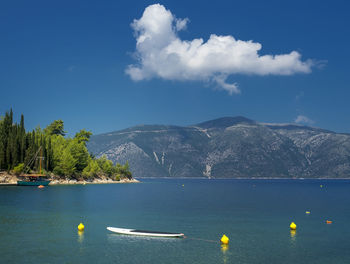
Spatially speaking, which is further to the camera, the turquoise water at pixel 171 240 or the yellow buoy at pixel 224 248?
the yellow buoy at pixel 224 248

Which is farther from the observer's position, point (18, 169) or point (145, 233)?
point (18, 169)

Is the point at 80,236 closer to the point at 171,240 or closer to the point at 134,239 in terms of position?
the point at 134,239

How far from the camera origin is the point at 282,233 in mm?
57344

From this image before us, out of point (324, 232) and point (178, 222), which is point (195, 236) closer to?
point (178, 222)

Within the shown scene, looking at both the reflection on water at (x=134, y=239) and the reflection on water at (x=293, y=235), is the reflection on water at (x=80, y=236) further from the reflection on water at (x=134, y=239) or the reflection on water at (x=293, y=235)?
the reflection on water at (x=293, y=235)

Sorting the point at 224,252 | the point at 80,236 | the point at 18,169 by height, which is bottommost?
the point at 224,252

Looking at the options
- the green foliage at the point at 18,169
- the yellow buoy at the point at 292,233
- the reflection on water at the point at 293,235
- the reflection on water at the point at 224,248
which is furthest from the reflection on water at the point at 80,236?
the green foliage at the point at 18,169

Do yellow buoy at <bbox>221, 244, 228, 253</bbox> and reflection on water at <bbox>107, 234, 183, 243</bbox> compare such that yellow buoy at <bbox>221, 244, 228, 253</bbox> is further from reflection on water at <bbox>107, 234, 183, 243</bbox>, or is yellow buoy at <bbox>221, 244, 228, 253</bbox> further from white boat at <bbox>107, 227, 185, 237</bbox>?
white boat at <bbox>107, 227, 185, 237</bbox>

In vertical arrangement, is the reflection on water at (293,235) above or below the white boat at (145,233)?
below

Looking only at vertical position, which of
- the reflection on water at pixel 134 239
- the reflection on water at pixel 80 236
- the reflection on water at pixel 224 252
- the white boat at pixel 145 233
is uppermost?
the white boat at pixel 145 233

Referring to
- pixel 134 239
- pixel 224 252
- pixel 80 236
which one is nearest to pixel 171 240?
pixel 134 239

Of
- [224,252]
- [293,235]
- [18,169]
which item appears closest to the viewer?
[224,252]

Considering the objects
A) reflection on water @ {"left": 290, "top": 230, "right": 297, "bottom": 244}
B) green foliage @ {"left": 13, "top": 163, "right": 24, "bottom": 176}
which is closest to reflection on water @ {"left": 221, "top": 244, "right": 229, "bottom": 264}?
reflection on water @ {"left": 290, "top": 230, "right": 297, "bottom": 244}

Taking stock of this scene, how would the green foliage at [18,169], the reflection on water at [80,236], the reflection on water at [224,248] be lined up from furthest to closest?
the green foliage at [18,169] → the reflection on water at [80,236] → the reflection on water at [224,248]
